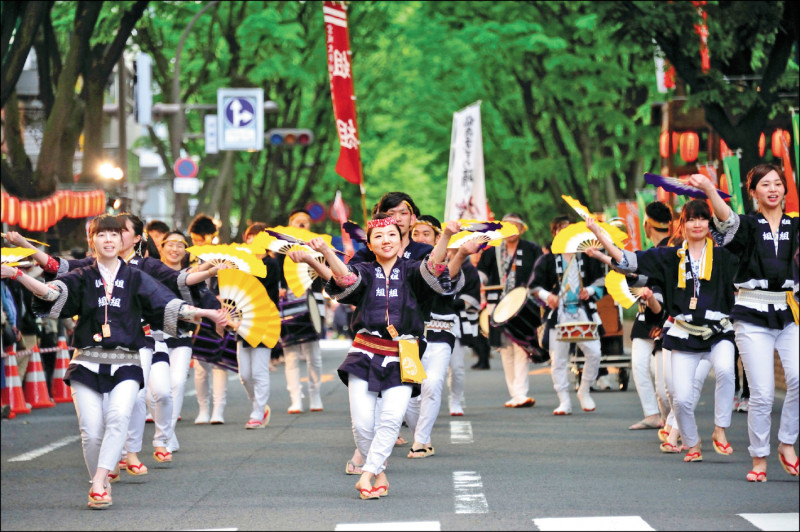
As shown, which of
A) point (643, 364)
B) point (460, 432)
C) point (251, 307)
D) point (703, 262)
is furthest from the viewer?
point (460, 432)

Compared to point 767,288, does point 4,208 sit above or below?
above

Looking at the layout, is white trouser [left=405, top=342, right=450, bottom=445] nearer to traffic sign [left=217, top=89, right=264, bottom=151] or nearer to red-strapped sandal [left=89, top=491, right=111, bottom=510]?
red-strapped sandal [left=89, top=491, right=111, bottom=510]

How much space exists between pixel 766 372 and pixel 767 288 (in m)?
0.59

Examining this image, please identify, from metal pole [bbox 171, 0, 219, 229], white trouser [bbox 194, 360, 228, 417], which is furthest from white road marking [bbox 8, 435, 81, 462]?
metal pole [bbox 171, 0, 219, 229]

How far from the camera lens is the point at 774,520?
8680 mm

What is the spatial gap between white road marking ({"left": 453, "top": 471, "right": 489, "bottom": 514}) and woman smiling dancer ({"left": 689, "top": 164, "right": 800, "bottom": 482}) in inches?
79.0

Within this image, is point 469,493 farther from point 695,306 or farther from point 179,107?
point 179,107

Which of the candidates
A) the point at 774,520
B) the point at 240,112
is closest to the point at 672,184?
the point at 774,520

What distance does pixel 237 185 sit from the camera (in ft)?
135

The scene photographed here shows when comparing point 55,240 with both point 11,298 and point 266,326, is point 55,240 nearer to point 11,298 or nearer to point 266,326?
point 11,298

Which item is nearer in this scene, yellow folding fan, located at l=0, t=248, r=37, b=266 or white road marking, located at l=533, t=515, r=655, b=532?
white road marking, located at l=533, t=515, r=655, b=532

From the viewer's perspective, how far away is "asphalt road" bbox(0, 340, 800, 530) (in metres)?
8.98

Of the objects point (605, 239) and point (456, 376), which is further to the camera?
point (456, 376)

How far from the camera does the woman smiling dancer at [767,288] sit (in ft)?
32.4
